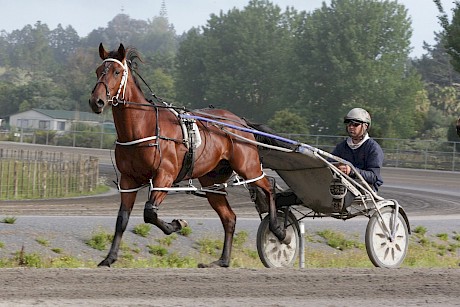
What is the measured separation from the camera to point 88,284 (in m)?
6.91

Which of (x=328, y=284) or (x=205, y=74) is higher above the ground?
(x=205, y=74)

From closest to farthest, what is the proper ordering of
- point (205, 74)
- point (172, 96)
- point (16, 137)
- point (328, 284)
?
point (328, 284) < point (16, 137) < point (205, 74) < point (172, 96)

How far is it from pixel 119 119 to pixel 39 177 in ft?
70.5

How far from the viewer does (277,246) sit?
9.95 metres

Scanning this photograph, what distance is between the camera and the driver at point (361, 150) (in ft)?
31.9

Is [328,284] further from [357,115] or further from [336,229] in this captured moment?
[336,229]

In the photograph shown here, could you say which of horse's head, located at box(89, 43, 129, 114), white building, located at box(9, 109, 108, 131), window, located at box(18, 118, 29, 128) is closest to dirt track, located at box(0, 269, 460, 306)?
horse's head, located at box(89, 43, 129, 114)

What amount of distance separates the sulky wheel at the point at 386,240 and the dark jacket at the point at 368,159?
0.37m

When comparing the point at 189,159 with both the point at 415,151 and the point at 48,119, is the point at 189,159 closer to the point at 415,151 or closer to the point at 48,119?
the point at 415,151

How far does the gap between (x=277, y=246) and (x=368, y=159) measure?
54.0 inches

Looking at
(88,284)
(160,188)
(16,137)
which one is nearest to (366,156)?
(160,188)

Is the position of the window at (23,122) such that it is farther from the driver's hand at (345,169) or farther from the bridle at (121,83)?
the bridle at (121,83)

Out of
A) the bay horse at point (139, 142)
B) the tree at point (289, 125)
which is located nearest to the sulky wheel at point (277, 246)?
the bay horse at point (139, 142)

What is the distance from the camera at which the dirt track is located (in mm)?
6461
